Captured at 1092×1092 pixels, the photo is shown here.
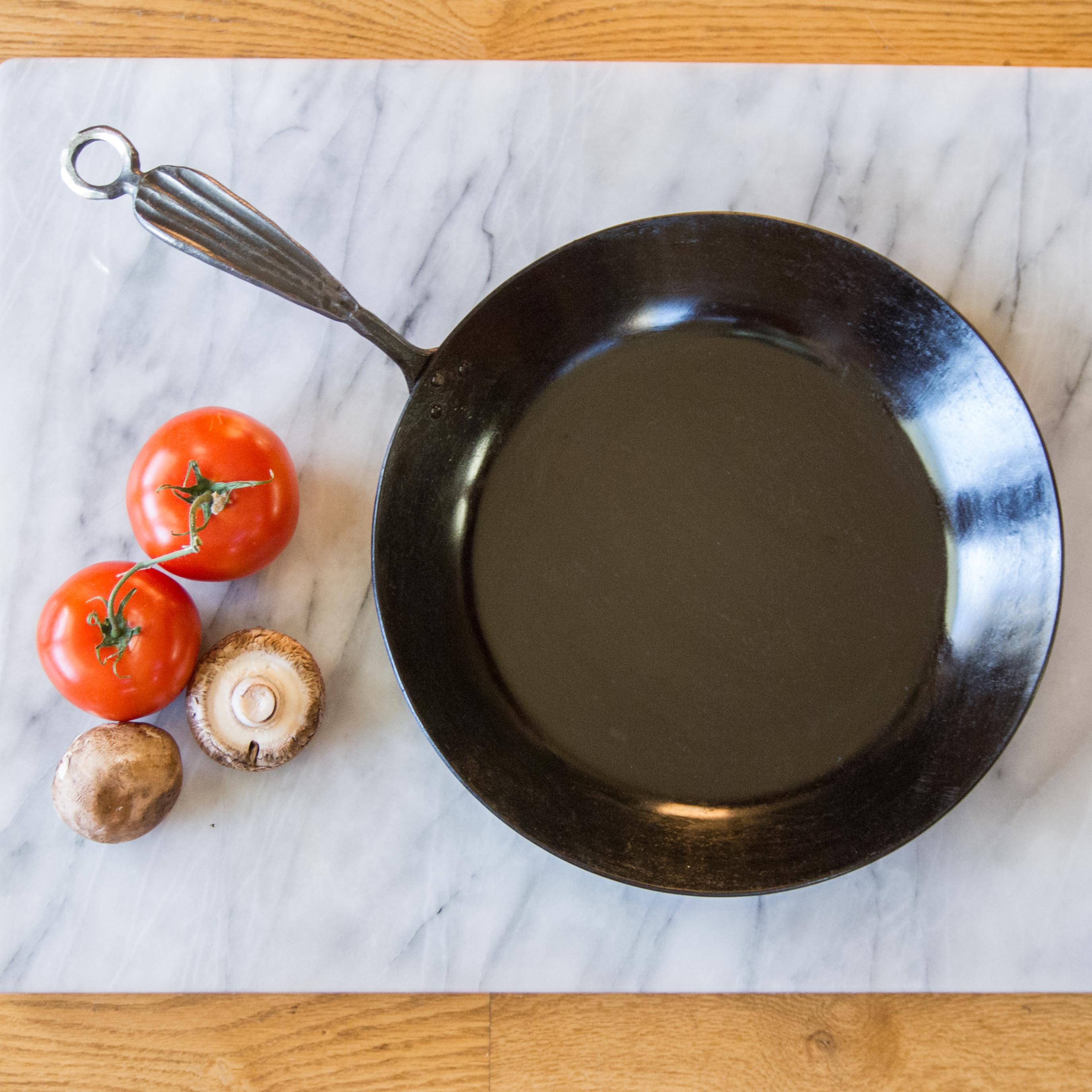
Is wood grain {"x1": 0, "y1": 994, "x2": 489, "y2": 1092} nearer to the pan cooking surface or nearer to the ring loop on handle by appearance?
the pan cooking surface

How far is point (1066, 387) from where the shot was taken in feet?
2.32

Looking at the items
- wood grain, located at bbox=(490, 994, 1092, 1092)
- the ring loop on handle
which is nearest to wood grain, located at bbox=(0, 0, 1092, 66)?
the ring loop on handle

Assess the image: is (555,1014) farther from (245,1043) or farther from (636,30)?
(636,30)

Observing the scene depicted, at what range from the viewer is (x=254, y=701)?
0.62 metres

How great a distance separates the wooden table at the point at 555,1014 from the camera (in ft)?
2.48

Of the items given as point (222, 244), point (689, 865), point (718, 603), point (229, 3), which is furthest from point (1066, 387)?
point (229, 3)

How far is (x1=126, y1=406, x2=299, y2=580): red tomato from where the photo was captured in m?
0.60

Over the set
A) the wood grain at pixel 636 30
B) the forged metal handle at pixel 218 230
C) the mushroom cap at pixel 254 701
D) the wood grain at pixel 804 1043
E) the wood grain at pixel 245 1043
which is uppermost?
the wood grain at pixel 636 30

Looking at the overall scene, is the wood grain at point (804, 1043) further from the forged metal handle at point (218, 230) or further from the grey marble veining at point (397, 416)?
the forged metal handle at point (218, 230)

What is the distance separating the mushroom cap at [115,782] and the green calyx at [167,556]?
0.06 m

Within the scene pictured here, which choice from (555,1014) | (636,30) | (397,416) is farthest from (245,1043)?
(636,30)

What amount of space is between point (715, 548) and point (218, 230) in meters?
0.41

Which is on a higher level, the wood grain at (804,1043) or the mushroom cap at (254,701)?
the mushroom cap at (254,701)

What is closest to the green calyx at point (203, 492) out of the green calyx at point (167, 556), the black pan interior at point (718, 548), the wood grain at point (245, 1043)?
the green calyx at point (167, 556)
